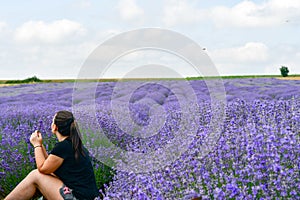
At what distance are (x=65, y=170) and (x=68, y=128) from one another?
318mm

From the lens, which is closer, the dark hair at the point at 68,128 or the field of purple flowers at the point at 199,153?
the field of purple flowers at the point at 199,153

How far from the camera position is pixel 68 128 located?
339 centimetres

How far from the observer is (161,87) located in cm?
994

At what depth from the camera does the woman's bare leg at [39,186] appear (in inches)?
133

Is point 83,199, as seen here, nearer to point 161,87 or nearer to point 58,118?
point 58,118

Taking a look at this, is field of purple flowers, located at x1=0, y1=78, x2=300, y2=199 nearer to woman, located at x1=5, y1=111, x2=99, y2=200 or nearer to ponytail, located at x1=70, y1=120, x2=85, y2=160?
woman, located at x1=5, y1=111, x2=99, y2=200

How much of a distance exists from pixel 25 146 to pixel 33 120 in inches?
32.3

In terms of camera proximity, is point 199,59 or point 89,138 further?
point 89,138

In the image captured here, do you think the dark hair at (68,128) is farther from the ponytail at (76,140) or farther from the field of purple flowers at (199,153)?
the field of purple flowers at (199,153)

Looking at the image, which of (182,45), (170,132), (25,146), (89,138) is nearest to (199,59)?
(182,45)

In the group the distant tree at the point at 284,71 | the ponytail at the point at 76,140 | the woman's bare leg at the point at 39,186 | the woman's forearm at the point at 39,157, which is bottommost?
the woman's bare leg at the point at 39,186

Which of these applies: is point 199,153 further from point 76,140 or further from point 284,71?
point 284,71

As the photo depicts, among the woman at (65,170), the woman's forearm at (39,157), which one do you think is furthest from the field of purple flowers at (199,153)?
the woman's forearm at (39,157)

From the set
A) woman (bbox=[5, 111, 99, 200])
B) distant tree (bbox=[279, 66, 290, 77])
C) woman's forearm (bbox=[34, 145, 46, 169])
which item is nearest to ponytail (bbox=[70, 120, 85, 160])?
woman (bbox=[5, 111, 99, 200])
